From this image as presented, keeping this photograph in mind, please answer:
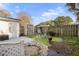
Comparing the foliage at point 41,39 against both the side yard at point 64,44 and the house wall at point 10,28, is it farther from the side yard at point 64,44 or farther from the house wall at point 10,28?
the house wall at point 10,28

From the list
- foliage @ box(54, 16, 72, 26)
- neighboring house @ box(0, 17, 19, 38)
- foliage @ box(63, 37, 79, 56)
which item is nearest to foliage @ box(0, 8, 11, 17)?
neighboring house @ box(0, 17, 19, 38)

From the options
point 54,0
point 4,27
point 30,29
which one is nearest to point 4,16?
point 4,27

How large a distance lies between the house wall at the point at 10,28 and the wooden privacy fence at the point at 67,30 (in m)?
0.38

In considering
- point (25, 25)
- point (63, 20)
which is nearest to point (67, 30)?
point (63, 20)

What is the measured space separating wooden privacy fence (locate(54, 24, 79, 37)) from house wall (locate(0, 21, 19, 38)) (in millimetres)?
382

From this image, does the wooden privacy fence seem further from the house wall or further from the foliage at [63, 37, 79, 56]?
the house wall

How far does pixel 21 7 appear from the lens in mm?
2139

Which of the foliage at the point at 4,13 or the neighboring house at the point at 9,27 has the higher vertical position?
the foliage at the point at 4,13

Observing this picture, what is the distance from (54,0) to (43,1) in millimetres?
106

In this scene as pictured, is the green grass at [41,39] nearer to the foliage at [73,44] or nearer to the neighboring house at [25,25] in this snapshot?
the neighboring house at [25,25]

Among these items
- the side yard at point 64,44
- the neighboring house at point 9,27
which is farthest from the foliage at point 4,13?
the side yard at point 64,44

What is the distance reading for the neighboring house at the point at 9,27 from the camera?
213 centimetres

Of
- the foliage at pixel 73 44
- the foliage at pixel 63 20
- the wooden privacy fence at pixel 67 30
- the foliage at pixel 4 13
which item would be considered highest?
the foliage at pixel 4 13

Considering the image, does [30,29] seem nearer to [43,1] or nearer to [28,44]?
[28,44]
